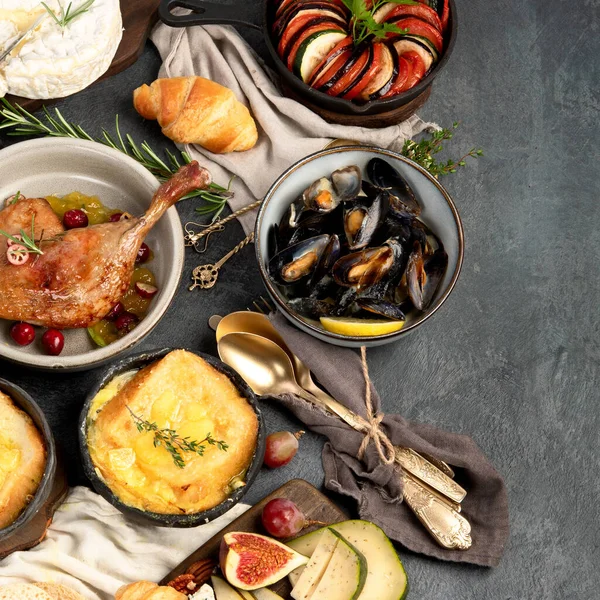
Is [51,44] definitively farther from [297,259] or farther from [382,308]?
[382,308]

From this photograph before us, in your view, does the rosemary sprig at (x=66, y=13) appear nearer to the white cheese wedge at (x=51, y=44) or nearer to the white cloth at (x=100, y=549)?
the white cheese wedge at (x=51, y=44)

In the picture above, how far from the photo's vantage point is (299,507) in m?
3.61

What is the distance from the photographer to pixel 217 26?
13.4ft

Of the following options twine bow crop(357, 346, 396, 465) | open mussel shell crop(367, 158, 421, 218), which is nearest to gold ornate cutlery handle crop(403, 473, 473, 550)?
twine bow crop(357, 346, 396, 465)

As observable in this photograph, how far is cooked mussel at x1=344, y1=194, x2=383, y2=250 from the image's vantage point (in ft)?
12.0

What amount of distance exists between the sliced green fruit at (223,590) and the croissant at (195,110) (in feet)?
6.51

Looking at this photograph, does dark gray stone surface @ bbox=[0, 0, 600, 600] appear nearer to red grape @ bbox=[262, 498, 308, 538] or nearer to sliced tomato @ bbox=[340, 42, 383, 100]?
red grape @ bbox=[262, 498, 308, 538]

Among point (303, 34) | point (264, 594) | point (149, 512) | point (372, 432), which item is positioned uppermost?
point (303, 34)

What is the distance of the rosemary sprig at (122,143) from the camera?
12.8 feet

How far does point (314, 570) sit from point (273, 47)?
7.75ft

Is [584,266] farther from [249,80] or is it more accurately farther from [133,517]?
[133,517]

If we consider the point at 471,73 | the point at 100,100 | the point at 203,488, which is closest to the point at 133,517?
the point at 203,488

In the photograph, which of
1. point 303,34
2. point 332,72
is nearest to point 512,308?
point 332,72

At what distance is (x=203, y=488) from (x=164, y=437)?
27 cm
